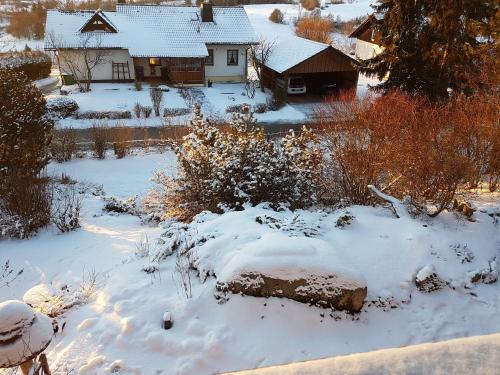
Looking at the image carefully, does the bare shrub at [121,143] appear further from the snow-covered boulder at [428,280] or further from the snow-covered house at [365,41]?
the snow-covered house at [365,41]

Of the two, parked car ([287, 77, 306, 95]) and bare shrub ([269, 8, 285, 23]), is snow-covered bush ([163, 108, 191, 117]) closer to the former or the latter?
parked car ([287, 77, 306, 95])

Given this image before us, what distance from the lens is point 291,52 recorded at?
29.7m

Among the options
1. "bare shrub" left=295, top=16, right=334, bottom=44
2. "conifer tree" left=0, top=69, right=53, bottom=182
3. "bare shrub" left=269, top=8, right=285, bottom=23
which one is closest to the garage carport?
"bare shrub" left=295, top=16, right=334, bottom=44

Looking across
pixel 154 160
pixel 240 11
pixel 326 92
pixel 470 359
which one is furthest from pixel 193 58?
pixel 470 359

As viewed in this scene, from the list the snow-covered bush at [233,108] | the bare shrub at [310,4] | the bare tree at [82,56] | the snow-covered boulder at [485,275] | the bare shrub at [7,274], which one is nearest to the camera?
the snow-covered boulder at [485,275]

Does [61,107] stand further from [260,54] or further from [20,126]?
[260,54]

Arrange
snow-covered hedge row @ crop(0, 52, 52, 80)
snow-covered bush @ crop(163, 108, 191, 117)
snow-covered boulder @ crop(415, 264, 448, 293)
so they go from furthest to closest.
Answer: snow-covered hedge row @ crop(0, 52, 52, 80), snow-covered bush @ crop(163, 108, 191, 117), snow-covered boulder @ crop(415, 264, 448, 293)

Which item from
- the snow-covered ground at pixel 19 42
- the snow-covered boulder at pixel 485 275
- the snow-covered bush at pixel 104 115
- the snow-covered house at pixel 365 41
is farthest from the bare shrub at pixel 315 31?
the snow-covered boulder at pixel 485 275

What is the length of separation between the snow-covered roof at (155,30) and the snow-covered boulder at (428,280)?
2671 centimetres

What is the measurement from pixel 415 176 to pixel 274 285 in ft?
19.5

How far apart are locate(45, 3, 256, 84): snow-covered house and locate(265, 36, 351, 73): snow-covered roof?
2704mm

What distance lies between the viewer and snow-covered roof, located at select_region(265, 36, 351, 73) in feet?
90.0

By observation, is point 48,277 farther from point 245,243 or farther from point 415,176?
point 415,176

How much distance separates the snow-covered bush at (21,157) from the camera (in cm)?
1076
